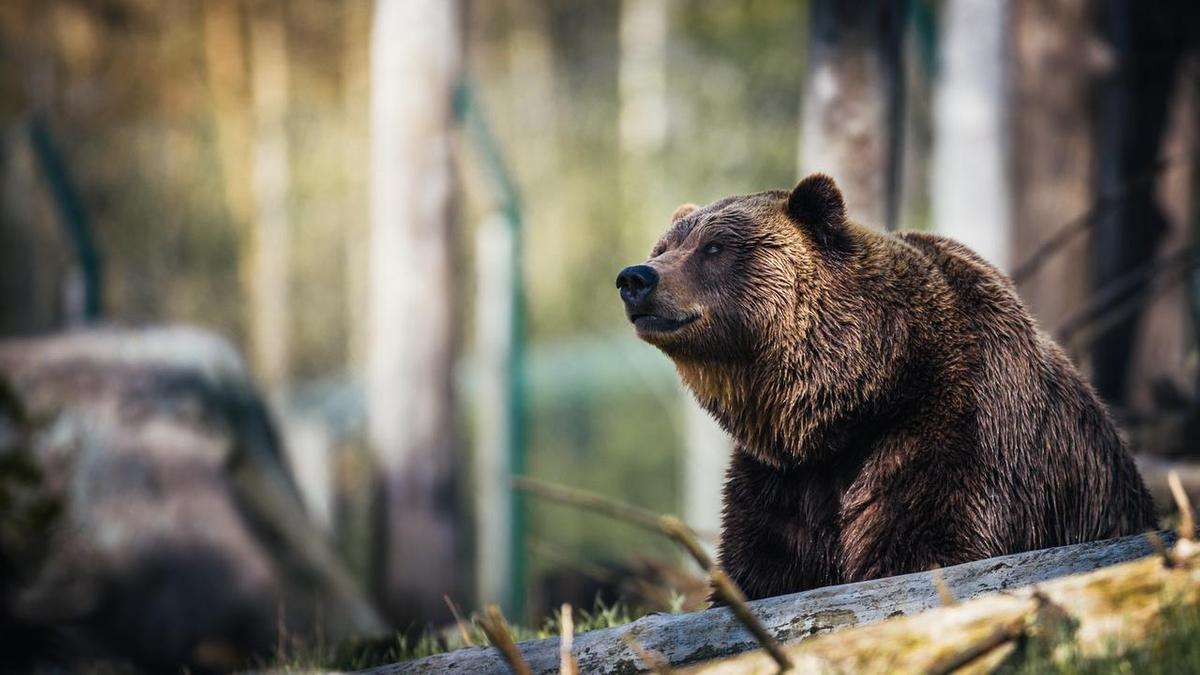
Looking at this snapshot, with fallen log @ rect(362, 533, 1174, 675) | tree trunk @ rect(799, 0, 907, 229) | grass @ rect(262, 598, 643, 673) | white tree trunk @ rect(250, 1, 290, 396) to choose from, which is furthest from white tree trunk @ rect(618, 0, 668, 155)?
fallen log @ rect(362, 533, 1174, 675)

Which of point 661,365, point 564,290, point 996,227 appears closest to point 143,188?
point 564,290

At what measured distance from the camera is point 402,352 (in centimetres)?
791

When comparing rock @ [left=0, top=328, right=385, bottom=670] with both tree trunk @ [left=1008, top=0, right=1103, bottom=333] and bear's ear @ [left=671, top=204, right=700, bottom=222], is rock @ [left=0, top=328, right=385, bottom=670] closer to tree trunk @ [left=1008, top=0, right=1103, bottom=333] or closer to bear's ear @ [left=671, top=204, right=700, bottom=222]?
bear's ear @ [left=671, top=204, right=700, bottom=222]

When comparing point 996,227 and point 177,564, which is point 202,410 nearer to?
point 177,564

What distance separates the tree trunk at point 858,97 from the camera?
532 cm

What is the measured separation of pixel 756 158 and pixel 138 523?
1061 cm

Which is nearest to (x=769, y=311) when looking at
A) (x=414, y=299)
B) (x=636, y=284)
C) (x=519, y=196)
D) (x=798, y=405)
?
(x=798, y=405)

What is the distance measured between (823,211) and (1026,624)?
1436mm

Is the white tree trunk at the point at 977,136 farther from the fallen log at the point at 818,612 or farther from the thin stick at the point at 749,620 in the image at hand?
the thin stick at the point at 749,620

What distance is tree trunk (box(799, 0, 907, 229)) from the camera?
532cm

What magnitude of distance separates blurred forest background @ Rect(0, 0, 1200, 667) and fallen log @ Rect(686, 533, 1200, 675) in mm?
2676

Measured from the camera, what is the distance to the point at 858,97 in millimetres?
5352

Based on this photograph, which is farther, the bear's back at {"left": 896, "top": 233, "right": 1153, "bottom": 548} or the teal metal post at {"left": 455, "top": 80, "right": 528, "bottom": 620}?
the teal metal post at {"left": 455, "top": 80, "right": 528, "bottom": 620}

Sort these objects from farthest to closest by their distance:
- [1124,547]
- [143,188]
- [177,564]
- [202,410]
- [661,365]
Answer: [661,365] < [143,188] < [202,410] < [177,564] < [1124,547]
